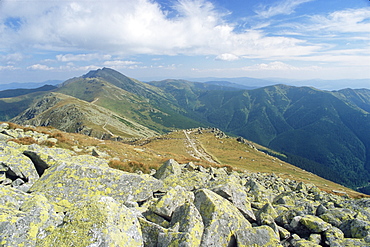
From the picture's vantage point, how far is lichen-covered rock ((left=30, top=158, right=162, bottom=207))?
934 cm

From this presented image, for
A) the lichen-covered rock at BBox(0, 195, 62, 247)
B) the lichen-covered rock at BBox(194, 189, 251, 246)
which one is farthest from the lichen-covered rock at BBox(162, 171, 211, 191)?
the lichen-covered rock at BBox(0, 195, 62, 247)

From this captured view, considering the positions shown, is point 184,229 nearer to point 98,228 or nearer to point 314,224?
point 98,228

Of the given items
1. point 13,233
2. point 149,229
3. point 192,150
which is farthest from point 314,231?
point 192,150

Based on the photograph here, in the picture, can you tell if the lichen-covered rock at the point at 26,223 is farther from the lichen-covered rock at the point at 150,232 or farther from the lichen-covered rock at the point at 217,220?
the lichen-covered rock at the point at 217,220

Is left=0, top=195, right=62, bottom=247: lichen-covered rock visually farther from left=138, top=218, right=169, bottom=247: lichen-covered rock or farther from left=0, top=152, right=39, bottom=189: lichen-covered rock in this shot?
left=0, top=152, right=39, bottom=189: lichen-covered rock

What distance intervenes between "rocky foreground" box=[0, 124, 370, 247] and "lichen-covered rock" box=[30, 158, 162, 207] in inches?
1.7

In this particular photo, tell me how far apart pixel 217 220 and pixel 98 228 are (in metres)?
4.75

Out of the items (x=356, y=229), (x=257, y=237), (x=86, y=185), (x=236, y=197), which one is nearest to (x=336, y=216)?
(x=356, y=229)

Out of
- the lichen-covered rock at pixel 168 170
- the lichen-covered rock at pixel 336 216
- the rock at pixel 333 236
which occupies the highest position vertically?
the lichen-covered rock at pixel 168 170

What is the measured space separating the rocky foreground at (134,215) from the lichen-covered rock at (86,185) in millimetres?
44

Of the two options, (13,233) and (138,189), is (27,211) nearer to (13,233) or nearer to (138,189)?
(13,233)

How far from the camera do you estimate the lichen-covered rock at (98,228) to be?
5.87 meters

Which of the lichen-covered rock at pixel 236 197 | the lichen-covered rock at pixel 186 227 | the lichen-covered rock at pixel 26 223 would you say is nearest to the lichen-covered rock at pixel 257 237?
the lichen-covered rock at pixel 186 227

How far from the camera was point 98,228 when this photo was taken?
617 centimetres
